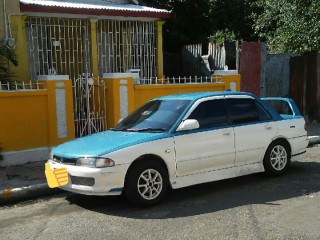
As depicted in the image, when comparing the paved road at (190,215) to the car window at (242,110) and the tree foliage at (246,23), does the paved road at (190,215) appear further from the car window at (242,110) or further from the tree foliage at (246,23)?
the tree foliage at (246,23)

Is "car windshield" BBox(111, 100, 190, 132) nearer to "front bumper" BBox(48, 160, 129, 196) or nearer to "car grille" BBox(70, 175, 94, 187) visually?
"front bumper" BBox(48, 160, 129, 196)

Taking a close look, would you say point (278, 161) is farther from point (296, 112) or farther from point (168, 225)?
Result: point (168, 225)

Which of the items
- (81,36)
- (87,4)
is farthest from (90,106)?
(87,4)

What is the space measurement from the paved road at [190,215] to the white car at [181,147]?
0.94ft

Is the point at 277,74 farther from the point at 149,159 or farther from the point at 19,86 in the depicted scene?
the point at 149,159

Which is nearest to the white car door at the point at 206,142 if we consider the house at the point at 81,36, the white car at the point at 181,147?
the white car at the point at 181,147

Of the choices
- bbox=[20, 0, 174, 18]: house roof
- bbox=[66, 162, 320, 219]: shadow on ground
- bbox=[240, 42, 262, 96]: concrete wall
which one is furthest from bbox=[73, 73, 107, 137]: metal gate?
bbox=[240, 42, 262, 96]: concrete wall

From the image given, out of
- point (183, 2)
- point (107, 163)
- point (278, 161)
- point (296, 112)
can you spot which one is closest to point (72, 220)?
point (107, 163)

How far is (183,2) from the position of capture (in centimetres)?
1755

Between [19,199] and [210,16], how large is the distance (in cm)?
1339

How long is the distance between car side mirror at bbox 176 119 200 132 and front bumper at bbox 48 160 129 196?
1.00 meters

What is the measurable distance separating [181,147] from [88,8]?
18.9ft

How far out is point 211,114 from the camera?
6.68m

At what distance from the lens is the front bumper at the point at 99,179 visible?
18.2ft
